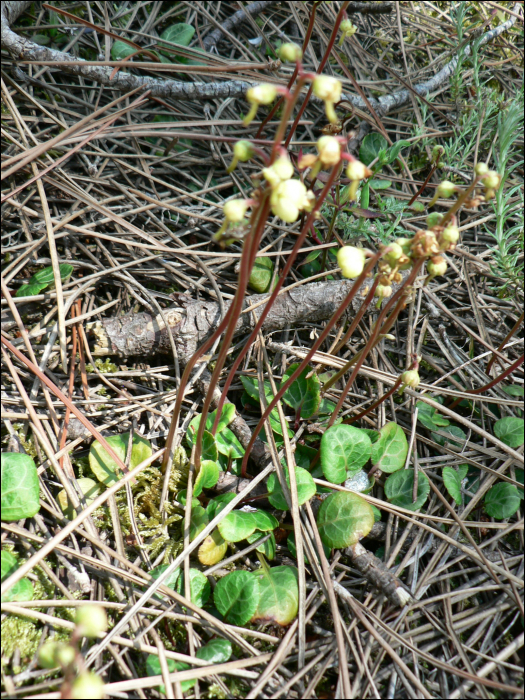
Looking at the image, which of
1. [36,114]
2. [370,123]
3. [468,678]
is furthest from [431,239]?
[36,114]

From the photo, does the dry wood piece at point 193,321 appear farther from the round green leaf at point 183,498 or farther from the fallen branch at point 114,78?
the fallen branch at point 114,78

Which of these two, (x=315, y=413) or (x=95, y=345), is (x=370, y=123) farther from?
(x=95, y=345)

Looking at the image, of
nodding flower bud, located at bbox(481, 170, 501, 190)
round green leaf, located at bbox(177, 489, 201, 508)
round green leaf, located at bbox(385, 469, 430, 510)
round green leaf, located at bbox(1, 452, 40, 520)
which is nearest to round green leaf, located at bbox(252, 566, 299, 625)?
round green leaf, located at bbox(177, 489, 201, 508)

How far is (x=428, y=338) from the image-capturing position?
2064mm

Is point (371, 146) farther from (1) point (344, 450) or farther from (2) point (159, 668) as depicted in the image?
(2) point (159, 668)

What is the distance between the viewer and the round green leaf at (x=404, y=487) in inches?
64.6

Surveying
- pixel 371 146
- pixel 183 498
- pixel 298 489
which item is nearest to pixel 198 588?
pixel 183 498

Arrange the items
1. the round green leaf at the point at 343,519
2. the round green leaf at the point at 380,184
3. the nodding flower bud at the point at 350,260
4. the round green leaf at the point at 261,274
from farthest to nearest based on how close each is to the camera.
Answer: the round green leaf at the point at 380,184 → the round green leaf at the point at 261,274 → the round green leaf at the point at 343,519 → the nodding flower bud at the point at 350,260

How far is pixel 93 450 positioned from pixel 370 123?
2040 mm

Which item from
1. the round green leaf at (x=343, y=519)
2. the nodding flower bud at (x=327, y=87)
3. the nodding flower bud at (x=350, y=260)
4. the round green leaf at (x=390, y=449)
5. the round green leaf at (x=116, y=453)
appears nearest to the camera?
the nodding flower bud at (x=327, y=87)

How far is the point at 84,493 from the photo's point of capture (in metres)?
1.53

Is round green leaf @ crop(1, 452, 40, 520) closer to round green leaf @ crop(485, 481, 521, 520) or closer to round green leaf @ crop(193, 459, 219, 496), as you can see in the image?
round green leaf @ crop(193, 459, 219, 496)

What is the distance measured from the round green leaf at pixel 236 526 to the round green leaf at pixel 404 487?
53 cm

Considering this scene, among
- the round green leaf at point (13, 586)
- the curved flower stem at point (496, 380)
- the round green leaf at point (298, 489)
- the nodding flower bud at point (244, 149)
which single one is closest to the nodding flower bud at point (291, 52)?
the nodding flower bud at point (244, 149)
